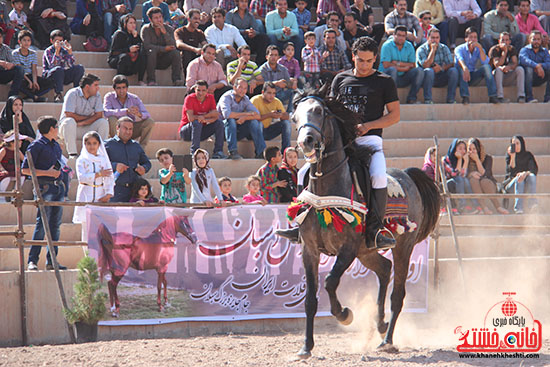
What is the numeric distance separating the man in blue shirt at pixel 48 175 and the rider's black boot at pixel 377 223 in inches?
167

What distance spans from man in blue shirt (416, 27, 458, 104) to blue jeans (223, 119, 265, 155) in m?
4.24

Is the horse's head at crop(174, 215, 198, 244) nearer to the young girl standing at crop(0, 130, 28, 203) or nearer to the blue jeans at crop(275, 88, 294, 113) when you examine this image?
the young girl standing at crop(0, 130, 28, 203)

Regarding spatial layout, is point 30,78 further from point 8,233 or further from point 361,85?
point 361,85

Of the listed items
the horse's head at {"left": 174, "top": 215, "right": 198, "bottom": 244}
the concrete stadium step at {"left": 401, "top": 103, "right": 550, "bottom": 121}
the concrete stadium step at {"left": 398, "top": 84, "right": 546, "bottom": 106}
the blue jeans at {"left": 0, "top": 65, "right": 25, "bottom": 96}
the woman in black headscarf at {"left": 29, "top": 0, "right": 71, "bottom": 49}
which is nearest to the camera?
the horse's head at {"left": 174, "top": 215, "right": 198, "bottom": 244}

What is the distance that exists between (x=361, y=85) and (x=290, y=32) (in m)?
7.93

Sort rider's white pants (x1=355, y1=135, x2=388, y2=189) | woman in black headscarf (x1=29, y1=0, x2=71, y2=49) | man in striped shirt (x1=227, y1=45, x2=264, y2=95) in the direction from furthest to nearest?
woman in black headscarf (x1=29, y1=0, x2=71, y2=49)
man in striped shirt (x1=227, y1=45, x2=264, y2=95)
rider's white pants (x1=355, y1=135, x2=388, y2=189)

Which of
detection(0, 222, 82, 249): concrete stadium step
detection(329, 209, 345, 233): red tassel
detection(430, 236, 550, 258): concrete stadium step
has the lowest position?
detection(430, 236, 550, 258): concrete stadium step

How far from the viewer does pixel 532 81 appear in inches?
647

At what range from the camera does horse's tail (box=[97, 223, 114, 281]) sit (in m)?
9.31

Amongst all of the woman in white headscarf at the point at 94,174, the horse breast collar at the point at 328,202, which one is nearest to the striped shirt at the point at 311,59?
the woman in white headscarf at the point at 94,174

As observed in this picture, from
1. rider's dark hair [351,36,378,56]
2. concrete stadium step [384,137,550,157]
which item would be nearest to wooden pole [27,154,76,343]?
rider's dark hair [351,36,378,56]

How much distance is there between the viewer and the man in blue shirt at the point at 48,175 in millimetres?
9797

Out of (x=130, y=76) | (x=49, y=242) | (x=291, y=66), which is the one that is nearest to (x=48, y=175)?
(x=49, y=242)

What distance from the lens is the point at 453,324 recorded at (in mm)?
10453
